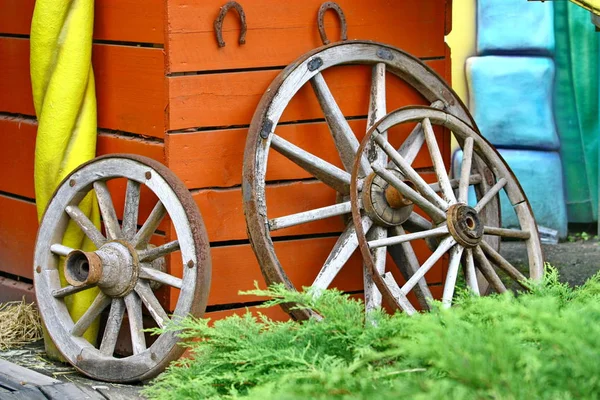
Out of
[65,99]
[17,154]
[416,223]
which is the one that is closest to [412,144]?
[416,223]

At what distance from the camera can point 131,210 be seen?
3607 millimetres

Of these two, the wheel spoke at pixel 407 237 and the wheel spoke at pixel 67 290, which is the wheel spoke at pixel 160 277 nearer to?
the wheel spoke at pixel 67 290

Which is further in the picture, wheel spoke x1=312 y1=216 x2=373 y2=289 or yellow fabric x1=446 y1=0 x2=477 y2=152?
yellow fabric x1=446 y1=0 x2=477 y2=152

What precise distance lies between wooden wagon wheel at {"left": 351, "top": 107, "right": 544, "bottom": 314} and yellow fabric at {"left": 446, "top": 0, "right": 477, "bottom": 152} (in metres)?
2.23

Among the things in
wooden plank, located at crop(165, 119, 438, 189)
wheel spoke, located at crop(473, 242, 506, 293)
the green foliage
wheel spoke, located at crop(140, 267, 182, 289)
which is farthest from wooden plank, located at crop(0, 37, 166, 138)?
the green foliage

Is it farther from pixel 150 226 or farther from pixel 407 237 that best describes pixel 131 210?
pixel 407 237

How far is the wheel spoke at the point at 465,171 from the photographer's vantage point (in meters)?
3.88

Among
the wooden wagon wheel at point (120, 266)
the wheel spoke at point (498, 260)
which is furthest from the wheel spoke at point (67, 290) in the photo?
the wheel spoke at point (498, 260)

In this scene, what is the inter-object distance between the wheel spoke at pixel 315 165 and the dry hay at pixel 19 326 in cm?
132

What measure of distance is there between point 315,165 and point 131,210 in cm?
69

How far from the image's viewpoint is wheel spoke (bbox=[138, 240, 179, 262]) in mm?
3430

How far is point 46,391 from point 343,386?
1.82 meters

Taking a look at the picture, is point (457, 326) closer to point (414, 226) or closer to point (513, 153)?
point (414, 226)

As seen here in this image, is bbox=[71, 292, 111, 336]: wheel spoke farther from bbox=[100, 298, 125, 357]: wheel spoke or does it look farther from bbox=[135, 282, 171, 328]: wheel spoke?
bbox=[135, 282, 171, 328]: wheel spoke
